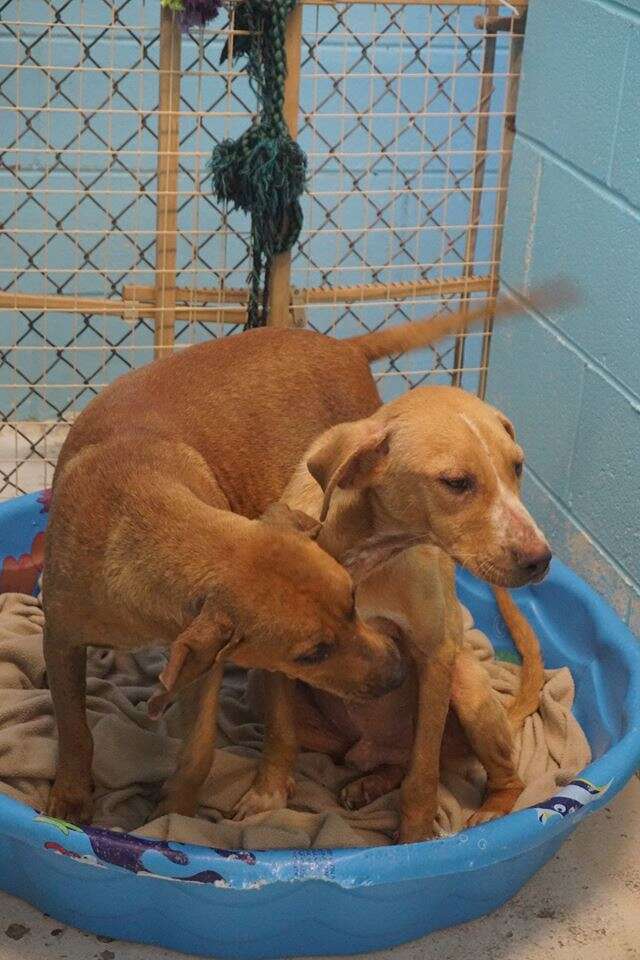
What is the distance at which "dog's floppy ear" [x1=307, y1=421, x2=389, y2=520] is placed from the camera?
320cm

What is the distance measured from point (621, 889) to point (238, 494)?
1.45 m

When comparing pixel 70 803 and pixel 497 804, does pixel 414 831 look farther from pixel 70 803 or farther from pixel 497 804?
pixel 70 803

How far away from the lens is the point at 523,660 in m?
4.17

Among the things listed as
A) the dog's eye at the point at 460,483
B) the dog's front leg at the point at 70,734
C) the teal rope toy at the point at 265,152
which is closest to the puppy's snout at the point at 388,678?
the dog's eye at the point at 460,483

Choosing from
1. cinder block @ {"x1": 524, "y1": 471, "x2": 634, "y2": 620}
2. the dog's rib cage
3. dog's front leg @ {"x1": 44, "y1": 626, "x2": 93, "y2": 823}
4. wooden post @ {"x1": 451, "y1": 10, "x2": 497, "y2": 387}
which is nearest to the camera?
dog's front leg @ {"x1": 44, "y1": 626, "x2": 93, "y2": 823}

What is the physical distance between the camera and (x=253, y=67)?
446cm

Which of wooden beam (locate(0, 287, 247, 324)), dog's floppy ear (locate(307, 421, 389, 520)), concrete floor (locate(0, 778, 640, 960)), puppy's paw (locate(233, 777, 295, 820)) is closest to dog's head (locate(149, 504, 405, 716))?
dog's floppy ear (locate(307, 421, 389, 520))

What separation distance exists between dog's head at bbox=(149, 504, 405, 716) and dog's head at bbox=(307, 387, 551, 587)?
319mm

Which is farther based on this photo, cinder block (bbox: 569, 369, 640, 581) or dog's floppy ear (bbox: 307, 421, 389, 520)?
cinder block (bbox: 569, 369, 640, 581)

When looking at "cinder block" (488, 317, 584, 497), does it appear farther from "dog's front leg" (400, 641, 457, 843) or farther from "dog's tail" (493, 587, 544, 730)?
"dog's front leg" (400, 641, 457, 843)

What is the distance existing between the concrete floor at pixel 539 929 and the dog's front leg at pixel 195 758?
13.9 inches

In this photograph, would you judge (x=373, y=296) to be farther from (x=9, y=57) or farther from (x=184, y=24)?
(x=9, y=57)

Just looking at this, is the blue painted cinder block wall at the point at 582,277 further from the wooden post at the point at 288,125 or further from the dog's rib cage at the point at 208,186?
the wooden post at the point at 288,125

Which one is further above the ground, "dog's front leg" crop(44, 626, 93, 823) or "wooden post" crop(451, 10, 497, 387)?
"wooden post" crop(451, 10, 497, 387)
